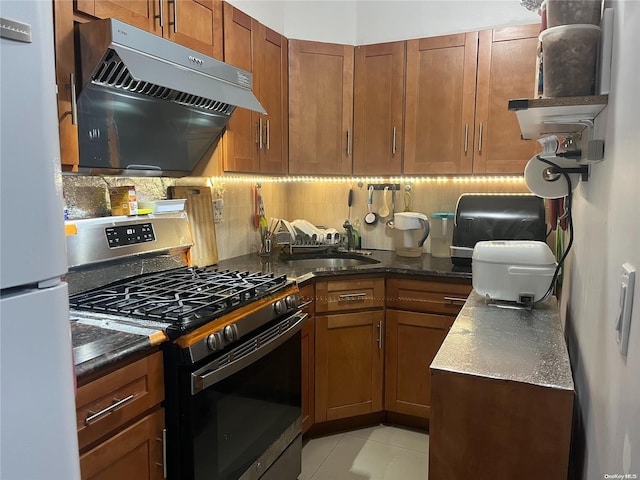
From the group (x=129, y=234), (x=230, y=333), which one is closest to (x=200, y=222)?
(x=129, y=234)

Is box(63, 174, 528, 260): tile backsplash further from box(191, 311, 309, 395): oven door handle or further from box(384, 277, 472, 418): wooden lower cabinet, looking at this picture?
box(191, 311, 309, 395): oven door handle

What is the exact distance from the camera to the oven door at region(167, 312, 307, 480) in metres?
1.44

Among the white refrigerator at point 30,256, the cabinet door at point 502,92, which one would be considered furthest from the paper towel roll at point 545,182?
the white refrigerator at point 30,256

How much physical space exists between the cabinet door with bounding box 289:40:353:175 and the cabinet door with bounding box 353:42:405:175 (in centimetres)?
5

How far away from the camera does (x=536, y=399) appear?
111 cm

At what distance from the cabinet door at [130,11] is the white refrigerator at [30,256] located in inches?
39.2

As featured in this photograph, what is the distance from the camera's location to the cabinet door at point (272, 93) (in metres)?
2.46

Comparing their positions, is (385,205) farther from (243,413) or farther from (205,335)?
(205,335)

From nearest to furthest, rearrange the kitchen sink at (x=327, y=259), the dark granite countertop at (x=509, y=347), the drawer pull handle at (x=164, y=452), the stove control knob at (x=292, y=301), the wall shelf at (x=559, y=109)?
the wall shelf at (x=559, y=109) < the dark granite countertop at (x=509, y=347) < the drawer pull handle at (x=164, y=452) < the stove control knob at (x=292, y=301) < the kitchen sink at (x=327, y=259)

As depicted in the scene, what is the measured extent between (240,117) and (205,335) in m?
1.22

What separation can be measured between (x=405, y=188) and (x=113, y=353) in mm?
2190

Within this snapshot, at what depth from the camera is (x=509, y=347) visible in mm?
1339

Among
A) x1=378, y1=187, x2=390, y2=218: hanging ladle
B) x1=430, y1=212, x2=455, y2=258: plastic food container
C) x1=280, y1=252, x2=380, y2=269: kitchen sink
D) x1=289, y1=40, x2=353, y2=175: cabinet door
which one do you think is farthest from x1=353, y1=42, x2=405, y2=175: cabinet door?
x1=280, y1=252, x2=380, y2=269: kitchen sink

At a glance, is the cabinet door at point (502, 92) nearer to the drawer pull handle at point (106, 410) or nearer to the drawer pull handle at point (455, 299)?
the drawer pull handle at point (455, 299)
